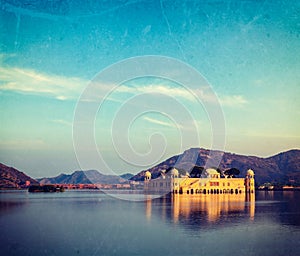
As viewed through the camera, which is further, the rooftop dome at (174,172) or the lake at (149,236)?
the rooftop dome at (174,172)

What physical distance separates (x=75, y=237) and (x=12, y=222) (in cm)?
352

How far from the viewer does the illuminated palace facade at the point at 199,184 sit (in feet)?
102

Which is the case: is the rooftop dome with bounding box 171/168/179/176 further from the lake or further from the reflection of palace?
the lake

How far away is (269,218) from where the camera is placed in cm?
1188

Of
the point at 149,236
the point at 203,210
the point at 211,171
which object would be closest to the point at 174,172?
the point at 211,171

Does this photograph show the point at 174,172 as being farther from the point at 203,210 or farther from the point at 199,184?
the point at 203,210

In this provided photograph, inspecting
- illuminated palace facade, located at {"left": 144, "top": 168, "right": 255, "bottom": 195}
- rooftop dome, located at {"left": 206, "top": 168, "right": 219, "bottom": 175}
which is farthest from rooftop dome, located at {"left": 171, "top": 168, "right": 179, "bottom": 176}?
rooftop dome, located at {"left": 206, "top": 168, "right": 219, "bottom": 175}

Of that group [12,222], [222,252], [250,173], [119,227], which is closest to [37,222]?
[12,222]

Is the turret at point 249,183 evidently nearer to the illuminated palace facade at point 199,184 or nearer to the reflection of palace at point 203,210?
the illuminated palace facade at point 199,184

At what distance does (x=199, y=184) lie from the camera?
105ft

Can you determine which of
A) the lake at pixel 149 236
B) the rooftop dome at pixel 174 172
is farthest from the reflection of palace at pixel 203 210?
the rooftop dome at pixel 174 172

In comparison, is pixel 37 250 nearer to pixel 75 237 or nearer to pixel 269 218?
pixel 75 237

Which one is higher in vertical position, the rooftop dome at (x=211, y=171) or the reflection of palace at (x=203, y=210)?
the rooftop dome at (x=211, y=171)

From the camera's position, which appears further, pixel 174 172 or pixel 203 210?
pixel 174 172
